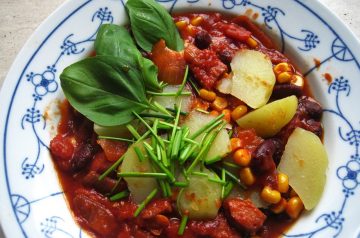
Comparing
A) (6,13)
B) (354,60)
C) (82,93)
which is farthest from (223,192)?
(6,13)

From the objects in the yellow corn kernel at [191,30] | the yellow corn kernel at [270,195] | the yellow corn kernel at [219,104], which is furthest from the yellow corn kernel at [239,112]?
the yellow corn kernel at [191,30]

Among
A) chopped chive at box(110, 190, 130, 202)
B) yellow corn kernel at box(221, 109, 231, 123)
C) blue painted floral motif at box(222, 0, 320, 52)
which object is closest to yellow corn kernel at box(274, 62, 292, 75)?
blue painted floral motif at box(222, 0, 320, 52)

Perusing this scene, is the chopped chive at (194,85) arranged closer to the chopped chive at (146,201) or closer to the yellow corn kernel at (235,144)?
the yellow corn kernel at (235,144)

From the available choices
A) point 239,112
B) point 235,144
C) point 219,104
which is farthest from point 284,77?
point 235,144

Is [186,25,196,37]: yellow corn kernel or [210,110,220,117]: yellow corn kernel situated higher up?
[186,25,196,37]: yellow corn kernel

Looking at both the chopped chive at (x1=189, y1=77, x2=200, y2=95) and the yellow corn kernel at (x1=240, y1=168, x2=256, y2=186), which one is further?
the chopped chive at (x1=189, y1=77, x2=200, y2=95)

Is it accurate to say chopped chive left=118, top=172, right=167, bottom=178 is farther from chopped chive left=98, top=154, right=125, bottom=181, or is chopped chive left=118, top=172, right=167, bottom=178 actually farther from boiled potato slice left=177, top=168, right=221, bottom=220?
boiled potato slice left=177, top=168, right=221, bottom=220
